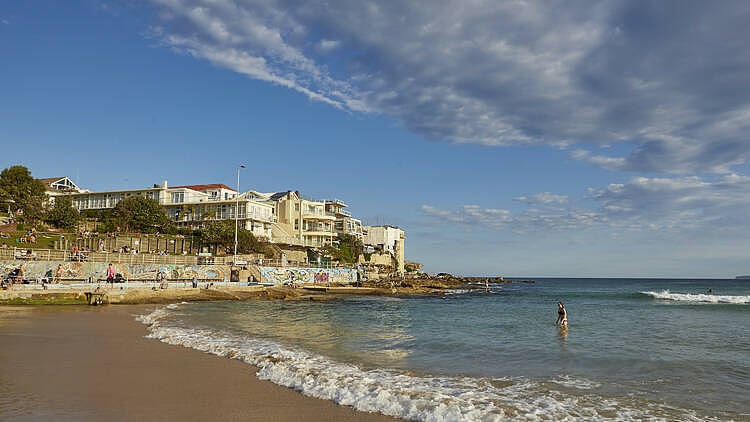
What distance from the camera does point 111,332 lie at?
18.1 meters

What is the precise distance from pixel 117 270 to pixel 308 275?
3001 centimetres

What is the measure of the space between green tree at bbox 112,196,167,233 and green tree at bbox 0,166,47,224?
9.55 metres

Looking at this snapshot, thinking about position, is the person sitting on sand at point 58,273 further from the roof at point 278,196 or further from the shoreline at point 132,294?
the roof at point 278,196

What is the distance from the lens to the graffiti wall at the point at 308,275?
58469 millimetres

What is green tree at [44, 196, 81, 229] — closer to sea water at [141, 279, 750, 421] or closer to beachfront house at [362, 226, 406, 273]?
sea water at [141, 279, 750, 421]

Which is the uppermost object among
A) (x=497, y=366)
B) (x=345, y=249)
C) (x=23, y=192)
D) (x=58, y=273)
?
(x=23, y=192)

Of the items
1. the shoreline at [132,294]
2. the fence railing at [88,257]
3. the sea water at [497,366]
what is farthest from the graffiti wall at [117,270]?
the sea water at [497,366]

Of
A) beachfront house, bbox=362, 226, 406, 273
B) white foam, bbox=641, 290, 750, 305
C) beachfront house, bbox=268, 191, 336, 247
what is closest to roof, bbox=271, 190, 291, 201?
beachfront house, bbox=268, 191, 336, 247

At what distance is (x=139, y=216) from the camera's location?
218 ft

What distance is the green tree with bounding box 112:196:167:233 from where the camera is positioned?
66375mm

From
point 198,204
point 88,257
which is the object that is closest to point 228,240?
point 198,204

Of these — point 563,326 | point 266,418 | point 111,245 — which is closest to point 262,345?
point 266,418

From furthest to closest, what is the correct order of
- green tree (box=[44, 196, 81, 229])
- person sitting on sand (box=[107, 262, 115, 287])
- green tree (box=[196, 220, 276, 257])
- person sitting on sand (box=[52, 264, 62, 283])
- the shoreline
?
1. green tree (box=[196, 220, 276, 257])
2. green tree (box=[44, 196, 81, 229])
3. person sitting on sand (box=[107, 262, 115, 287])
4. person sitting on sand (box=[52, 264, 62, 283])
5. the shoreline

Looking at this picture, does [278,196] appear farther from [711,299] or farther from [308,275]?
[711,299]
